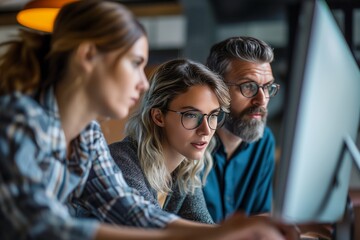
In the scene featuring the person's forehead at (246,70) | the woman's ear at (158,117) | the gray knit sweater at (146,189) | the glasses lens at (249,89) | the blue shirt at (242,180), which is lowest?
the blue shirt at (242,180)

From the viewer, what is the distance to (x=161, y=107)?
62.4 inches

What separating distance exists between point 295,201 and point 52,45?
46 cm

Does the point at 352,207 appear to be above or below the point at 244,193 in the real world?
above

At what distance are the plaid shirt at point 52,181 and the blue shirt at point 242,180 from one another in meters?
0.83

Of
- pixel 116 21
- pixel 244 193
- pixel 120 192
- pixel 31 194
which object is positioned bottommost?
pixel 244 193

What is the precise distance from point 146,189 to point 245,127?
0.56 meters

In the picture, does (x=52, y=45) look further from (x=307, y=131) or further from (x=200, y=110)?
(x=200, y=110)

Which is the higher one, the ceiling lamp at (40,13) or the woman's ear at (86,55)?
the woman's ear at (86,55)

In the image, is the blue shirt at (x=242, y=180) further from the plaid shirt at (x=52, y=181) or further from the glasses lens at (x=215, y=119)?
the plaid shirt at (x=52, y=181)

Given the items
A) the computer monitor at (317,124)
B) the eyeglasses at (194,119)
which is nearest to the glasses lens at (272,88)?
the eyeglasses at (194,119)

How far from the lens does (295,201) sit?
2.83 ft

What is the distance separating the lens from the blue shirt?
1.96 meters

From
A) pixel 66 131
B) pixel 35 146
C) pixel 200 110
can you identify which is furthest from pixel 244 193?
pixel 35 146

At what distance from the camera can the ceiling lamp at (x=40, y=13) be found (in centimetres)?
280
